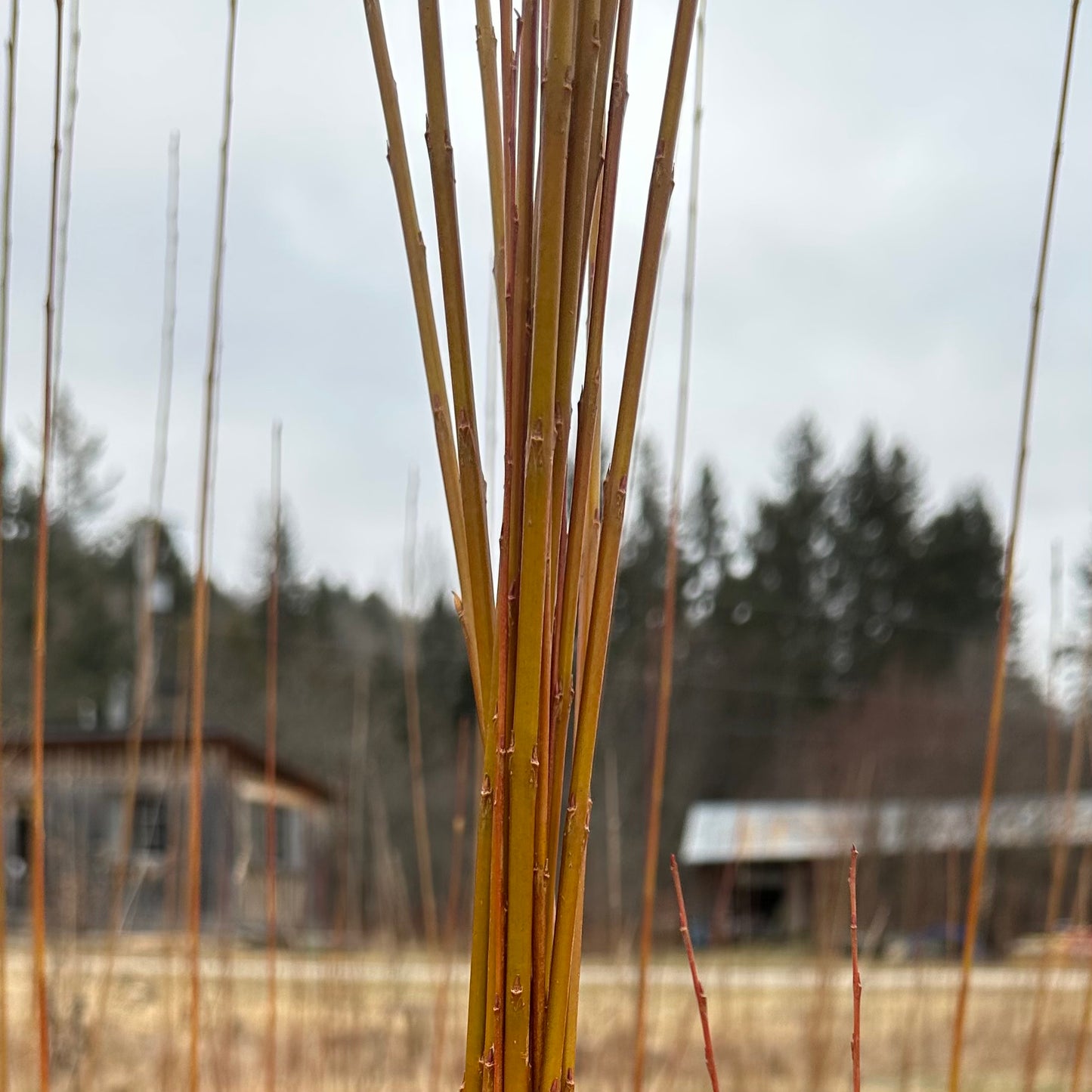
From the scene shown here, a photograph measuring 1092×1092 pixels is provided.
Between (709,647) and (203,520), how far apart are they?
64.8 ft

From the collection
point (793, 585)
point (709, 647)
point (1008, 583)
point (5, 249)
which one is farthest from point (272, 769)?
point (793, 585)

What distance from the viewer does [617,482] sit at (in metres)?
0.53

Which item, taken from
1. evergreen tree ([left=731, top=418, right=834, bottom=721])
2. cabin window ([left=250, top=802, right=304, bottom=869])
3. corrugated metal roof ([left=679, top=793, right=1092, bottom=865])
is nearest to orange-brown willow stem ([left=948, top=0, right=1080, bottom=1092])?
corrugated metal roof ([left=679, top=793, right=1092, bottom=865])

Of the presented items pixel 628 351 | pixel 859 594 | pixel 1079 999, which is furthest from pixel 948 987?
pixel 859 594

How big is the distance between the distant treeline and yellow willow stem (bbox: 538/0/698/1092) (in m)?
11.2

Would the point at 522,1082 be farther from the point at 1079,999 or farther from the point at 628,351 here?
the point at 1079,999

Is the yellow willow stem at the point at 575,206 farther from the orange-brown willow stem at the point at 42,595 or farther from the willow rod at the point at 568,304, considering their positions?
the orange-brown willow stem at the point at 42,595

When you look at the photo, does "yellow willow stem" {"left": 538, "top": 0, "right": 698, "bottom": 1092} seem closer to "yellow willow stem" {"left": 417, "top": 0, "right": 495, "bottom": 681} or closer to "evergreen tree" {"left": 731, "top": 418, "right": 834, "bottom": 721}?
"yellow willow stem" {"left": 417, "top": 0, "right": 495, "bottom": 681}

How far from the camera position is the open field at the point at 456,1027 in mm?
2139

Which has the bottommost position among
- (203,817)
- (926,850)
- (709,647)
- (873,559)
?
(203,817)

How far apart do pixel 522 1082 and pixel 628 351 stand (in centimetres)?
29

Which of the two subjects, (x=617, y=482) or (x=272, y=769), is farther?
(x=272, y=769)

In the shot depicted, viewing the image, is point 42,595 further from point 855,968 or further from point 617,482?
point 855,968

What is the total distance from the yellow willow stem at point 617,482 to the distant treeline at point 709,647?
36.9 feet
